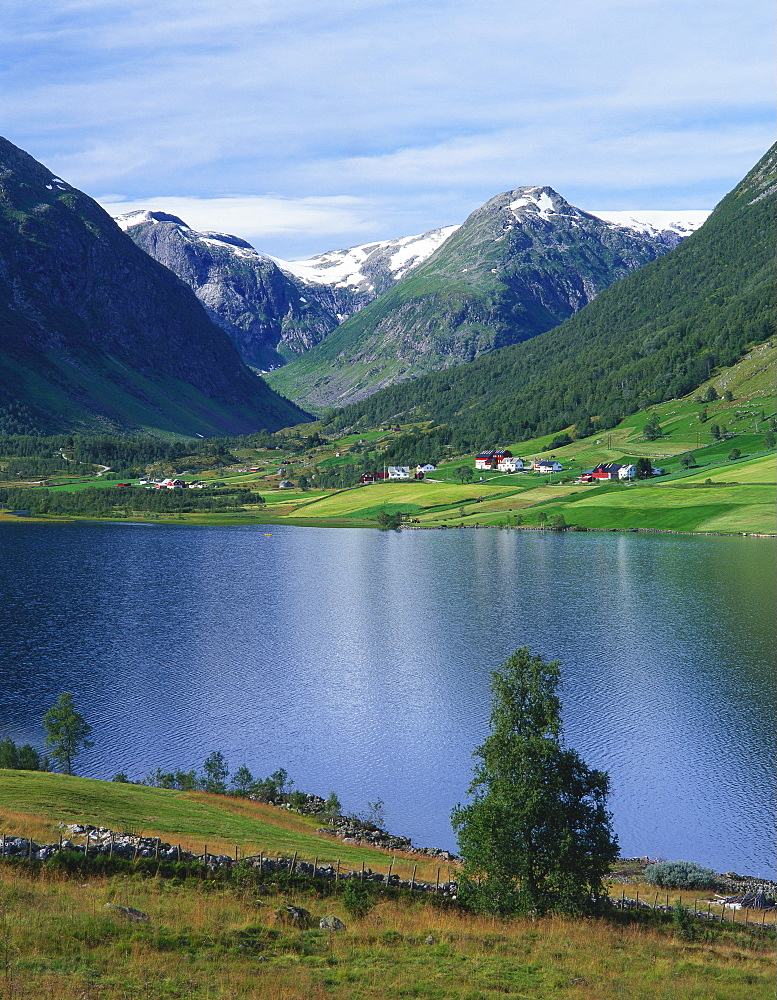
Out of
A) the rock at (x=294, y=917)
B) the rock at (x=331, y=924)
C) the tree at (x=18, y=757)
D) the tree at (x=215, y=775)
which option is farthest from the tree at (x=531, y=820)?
the tree at (x=18, y=757)

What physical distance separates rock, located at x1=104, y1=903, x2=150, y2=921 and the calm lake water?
2831 centimetres

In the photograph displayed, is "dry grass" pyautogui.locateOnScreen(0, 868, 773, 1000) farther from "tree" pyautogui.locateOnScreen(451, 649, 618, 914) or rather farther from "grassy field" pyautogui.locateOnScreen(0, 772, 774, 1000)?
"tree" pyautogui.locateOnScreen(451, 649, 618, 914)

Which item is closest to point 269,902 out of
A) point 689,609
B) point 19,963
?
point 19,963

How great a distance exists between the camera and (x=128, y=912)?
83.7 ft

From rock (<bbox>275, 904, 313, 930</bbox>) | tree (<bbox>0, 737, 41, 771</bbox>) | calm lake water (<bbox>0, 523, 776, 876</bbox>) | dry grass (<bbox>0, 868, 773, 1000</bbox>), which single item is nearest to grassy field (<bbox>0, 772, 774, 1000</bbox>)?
dry grass (<bbox>0, 868, 773, 1000</bbox>)

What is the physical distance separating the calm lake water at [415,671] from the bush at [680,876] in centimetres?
676

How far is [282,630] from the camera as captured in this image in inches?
4286

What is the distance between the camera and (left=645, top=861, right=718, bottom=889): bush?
139ft

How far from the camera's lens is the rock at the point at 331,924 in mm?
27391

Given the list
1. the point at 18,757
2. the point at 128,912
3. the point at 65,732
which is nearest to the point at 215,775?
the point at 65,732

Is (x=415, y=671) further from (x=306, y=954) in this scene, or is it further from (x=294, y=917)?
(x=306, y=954)

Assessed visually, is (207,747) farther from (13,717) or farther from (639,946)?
(639,946)

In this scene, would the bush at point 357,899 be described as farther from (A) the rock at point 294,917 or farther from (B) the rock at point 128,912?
(B) the rock at point 128,912

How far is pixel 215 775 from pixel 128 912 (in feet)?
109
